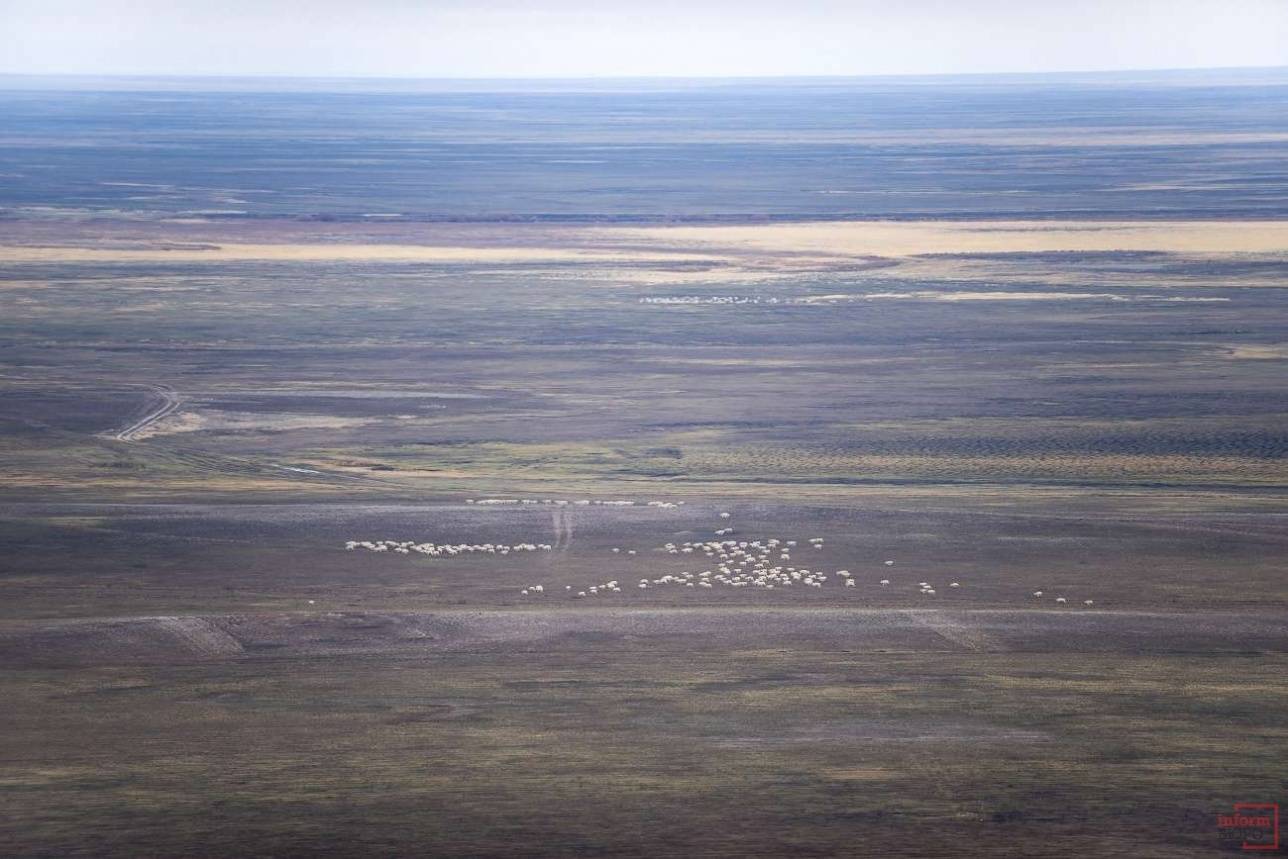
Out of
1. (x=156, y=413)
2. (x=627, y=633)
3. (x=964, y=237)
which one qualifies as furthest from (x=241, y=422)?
(x=964, y=237)

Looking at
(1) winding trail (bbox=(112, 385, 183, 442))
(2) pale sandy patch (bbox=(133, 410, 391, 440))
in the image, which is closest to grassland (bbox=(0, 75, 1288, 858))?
(2) pale sandy patch (bbox=(133, 410, 391, 440))

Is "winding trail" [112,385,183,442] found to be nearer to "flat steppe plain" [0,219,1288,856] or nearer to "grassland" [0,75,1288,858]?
"flat steppe plain" [0,219,1288,856]

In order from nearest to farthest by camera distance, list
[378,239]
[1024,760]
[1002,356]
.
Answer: [1024,760] < [1002,356] < [378,239]

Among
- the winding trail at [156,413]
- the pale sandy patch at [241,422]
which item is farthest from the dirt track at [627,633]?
the pale sandy patch at [241,422]

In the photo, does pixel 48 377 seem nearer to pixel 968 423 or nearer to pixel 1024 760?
pixel 968 423

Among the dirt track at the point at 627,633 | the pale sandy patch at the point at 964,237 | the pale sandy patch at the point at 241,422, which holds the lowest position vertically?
the dirt track at the point at 627,633

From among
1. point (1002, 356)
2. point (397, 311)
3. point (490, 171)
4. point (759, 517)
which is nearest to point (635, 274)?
point (397, 311)

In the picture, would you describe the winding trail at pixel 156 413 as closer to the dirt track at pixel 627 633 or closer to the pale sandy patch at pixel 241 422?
the pale sandy patch at pixel 241 422

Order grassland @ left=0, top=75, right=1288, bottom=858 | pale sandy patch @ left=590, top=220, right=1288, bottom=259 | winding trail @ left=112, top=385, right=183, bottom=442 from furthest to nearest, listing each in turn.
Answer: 1. pale sandy patch @ left=590, top=220, right=1288, bottom=259
2. winding trail @ left=112, top=385, right=183, bottom=442
3. grassland @ left=0, top=75, right=1288, bottom=858

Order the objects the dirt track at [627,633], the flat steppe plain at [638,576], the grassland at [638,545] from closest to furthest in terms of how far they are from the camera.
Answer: the flat steppe plain at [638,576] < the grassland at [638,545] < the dirt track at [627,633]
